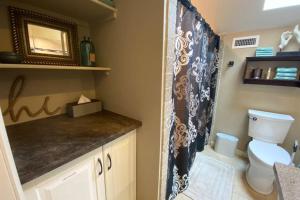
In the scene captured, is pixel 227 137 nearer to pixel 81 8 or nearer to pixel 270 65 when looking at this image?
pixel 270 65

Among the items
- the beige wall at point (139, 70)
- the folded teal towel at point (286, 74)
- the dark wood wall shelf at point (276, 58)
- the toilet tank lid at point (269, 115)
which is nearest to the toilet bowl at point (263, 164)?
the toilet tank lid at point (269, 115)

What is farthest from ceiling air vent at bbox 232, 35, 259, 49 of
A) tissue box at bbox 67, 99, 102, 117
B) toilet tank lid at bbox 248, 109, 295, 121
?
tissue box at bbox 67, 99, 102, 117

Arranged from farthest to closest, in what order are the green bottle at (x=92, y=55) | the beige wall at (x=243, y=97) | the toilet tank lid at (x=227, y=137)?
the toilet tank lid at (x=227, y=137), the beige wall at (x=243, y=97), the green bottle at (x=92, y=55)

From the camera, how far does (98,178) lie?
0.86 metres

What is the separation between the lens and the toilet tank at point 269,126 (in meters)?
1.65

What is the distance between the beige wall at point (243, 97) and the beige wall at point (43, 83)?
6.42 feet

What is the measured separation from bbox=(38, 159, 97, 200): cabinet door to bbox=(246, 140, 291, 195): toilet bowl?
1.65m

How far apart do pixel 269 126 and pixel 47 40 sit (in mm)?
2539

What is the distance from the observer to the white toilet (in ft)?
4.73

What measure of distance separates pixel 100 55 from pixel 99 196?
114cm

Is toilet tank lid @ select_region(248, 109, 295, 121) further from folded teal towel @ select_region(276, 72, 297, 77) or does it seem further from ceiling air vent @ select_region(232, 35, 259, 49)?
ceiling air vent @ select_region(232, 35, 259, 49)

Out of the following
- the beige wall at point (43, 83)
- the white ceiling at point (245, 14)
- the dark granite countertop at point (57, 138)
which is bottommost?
the dark granite countertop at point (57, 138)

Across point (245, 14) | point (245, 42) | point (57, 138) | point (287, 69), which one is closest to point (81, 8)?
point (57, 138)

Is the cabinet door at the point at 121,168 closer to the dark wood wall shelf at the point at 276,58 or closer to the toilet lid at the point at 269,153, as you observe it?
the toilet lid at the point at 269,153
